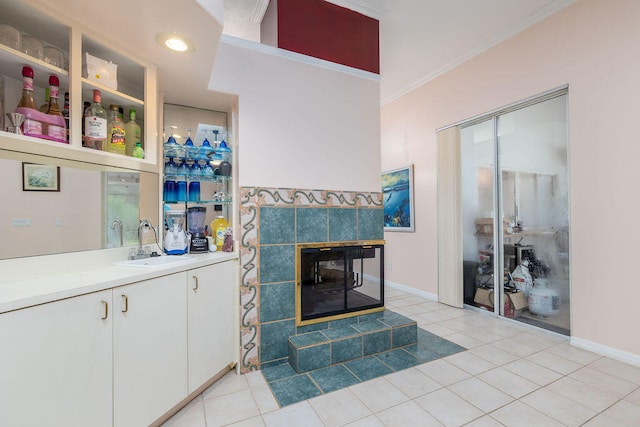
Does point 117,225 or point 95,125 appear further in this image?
point 117,225

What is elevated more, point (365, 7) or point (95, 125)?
point (365, 7)

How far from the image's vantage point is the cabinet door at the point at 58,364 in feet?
3.24

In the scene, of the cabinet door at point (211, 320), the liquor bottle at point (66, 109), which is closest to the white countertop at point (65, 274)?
the cabinet door at point (211, 320)

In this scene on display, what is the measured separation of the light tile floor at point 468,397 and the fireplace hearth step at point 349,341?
0.31 meters

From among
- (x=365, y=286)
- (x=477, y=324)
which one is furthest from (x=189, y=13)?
(x=477, y=324)

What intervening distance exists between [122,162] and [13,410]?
50.6 inches

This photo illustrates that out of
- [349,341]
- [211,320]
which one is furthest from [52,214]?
[349,341]

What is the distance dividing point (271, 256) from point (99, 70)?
1.60 metres

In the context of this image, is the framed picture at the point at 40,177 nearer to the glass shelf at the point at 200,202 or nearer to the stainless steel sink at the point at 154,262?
the stainless steel sink at the point at 154,262

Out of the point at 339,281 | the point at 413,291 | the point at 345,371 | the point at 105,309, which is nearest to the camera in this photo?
the point at 105,309

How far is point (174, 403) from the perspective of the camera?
1.60m

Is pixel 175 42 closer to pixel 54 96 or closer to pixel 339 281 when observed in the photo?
pixel 54 96

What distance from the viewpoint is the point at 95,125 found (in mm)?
1567

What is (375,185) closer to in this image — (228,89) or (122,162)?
(228,89)
